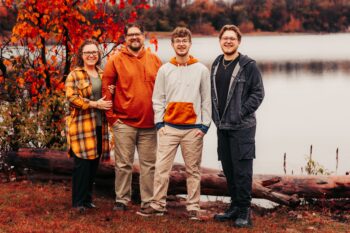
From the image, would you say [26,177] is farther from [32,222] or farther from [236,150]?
[236,150]

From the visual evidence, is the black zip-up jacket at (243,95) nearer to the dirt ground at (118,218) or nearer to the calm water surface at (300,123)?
the dirt ground at (118,218)

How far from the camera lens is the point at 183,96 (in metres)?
6.52

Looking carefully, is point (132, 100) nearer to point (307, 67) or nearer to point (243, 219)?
point (243, 219)

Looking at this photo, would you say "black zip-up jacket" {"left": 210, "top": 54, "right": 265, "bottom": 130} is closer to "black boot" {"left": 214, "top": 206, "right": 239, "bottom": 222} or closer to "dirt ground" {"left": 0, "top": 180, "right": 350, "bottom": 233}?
"black boot" {"left": 214, "top": 206, "right": 239, "bottom": 222}

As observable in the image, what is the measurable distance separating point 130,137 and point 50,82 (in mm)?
3815

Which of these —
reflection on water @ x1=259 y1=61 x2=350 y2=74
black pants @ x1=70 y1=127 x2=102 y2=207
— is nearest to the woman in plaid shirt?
black pants @ x1=70 y1=127 x2=102 y2=207

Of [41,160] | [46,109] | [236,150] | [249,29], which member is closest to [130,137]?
[236,150]

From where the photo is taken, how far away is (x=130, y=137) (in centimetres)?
696

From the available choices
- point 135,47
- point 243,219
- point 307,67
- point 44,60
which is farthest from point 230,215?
point 307,67

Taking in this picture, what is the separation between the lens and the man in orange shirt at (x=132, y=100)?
22.1ft

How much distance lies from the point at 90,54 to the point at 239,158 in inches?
86.2

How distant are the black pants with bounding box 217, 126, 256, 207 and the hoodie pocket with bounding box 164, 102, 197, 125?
386mm

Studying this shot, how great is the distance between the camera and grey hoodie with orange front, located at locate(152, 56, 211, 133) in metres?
6.52

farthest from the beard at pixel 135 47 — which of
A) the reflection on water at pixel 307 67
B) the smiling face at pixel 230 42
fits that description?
the reflection on water at pixel 307 67
